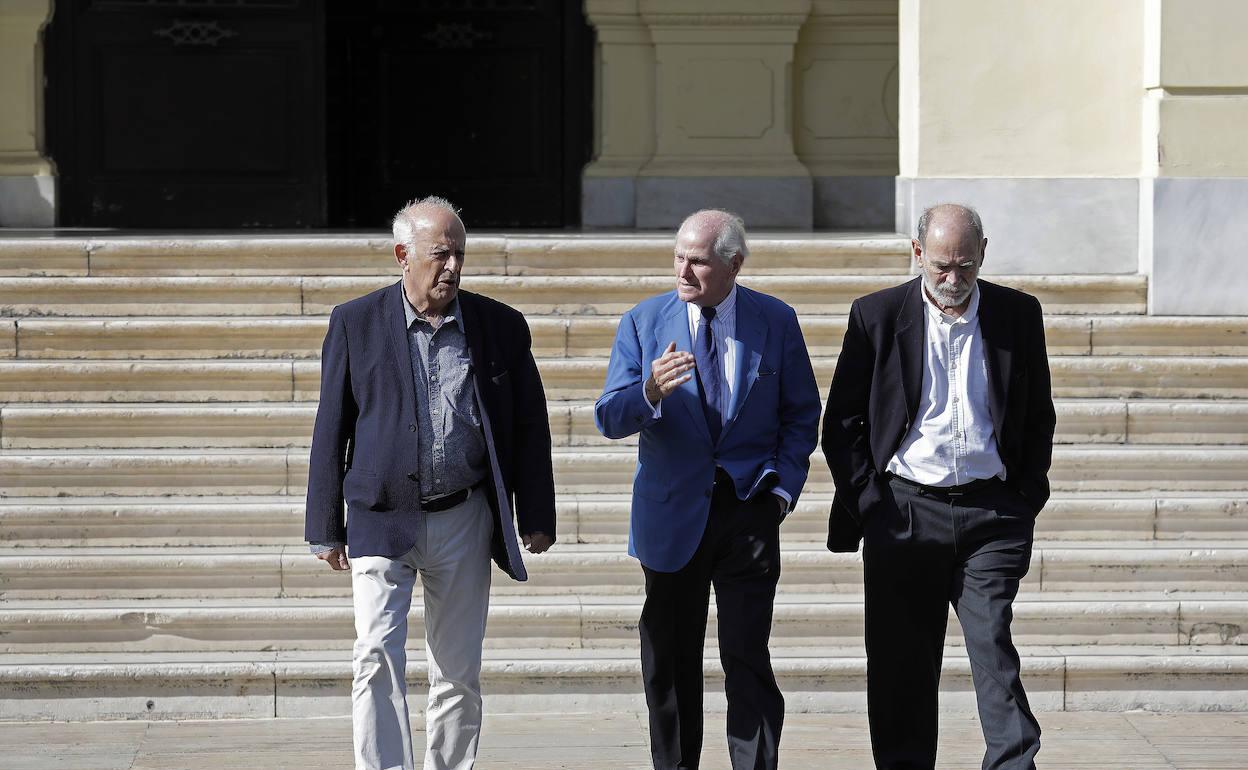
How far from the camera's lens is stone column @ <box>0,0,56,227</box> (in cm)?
1087

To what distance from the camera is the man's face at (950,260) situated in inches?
187

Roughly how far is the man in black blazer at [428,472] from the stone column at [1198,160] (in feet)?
14.4

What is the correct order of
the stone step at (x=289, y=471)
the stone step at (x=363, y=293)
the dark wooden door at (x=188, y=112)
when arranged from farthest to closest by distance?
the dark wooden door at (x=188, y=112), the stone step at (x=363, y=293), the stone step at (x=289, y=471)

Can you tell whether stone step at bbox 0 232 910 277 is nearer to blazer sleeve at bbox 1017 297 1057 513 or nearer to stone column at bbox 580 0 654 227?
stone column at bbox 580 0 654 227

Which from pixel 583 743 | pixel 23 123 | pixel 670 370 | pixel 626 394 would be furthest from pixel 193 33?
pixel 670 370

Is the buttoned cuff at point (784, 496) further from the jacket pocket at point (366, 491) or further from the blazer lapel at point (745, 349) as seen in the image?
the jacket pocket at point (366, 491)

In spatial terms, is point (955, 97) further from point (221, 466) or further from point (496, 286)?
point (221, 466)

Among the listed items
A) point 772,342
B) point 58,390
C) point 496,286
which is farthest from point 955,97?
point 58,390

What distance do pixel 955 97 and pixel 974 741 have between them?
12.6 ft

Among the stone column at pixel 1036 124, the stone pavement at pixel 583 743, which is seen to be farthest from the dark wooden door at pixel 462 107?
the stone pavement at pixel 583 743

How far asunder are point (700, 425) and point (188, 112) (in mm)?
7208

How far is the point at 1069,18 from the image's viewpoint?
845 cm

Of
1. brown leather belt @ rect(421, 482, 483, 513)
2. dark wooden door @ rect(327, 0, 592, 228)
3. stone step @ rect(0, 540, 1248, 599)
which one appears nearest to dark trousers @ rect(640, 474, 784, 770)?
brown leather belt @ rect(421, 482, 483, 513)

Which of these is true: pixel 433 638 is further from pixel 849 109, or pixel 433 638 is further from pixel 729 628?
pixel 849 109
